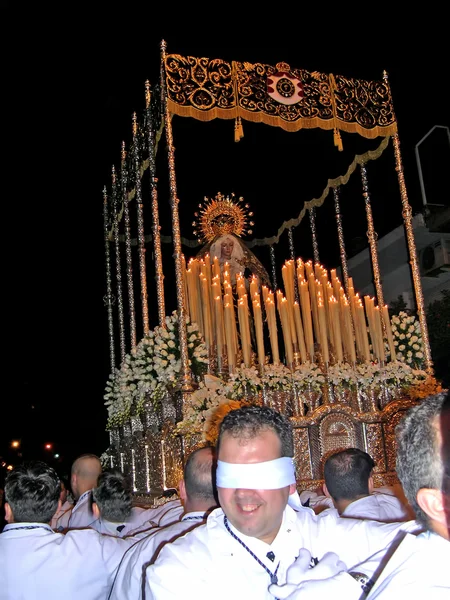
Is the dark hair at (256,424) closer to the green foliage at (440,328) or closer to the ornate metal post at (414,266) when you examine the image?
the ornate metal post at (414,266)

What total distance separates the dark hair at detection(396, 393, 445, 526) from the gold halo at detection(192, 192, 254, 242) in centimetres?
753

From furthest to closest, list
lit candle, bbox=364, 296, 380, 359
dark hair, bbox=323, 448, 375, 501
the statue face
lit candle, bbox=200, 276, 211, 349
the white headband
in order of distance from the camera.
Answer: the statue face → lit candle, bbox=364, 296, 380, 359 → lit candle, bbox=200, 276, 211, 349 → dark hair, bbox=323, 448, 375, 501 → the white headband

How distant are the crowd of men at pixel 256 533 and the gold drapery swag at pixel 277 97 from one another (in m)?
4.69

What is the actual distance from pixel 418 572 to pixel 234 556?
78cm

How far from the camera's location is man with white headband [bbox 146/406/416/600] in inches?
77.2

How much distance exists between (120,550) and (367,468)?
1419 millimetres

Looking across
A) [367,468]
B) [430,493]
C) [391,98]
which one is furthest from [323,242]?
[430,493]

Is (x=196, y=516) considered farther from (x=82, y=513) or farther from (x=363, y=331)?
(x=363, y=331)

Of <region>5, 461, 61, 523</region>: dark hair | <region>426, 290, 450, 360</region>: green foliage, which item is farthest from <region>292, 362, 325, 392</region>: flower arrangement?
<region>426, 290, 450, 360</region>: green foliage

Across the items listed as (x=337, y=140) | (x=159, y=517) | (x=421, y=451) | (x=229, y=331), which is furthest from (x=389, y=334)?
(x=421, y=451)

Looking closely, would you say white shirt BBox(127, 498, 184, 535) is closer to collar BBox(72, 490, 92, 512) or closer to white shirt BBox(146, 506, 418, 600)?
collar BBox(72, 490, 92, 512)

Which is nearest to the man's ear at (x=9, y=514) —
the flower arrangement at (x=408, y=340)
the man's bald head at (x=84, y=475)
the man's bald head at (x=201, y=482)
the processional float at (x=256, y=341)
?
the man's bald head at (x=201, y=482)

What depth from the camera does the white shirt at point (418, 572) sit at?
135cm

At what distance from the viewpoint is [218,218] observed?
9195mm
